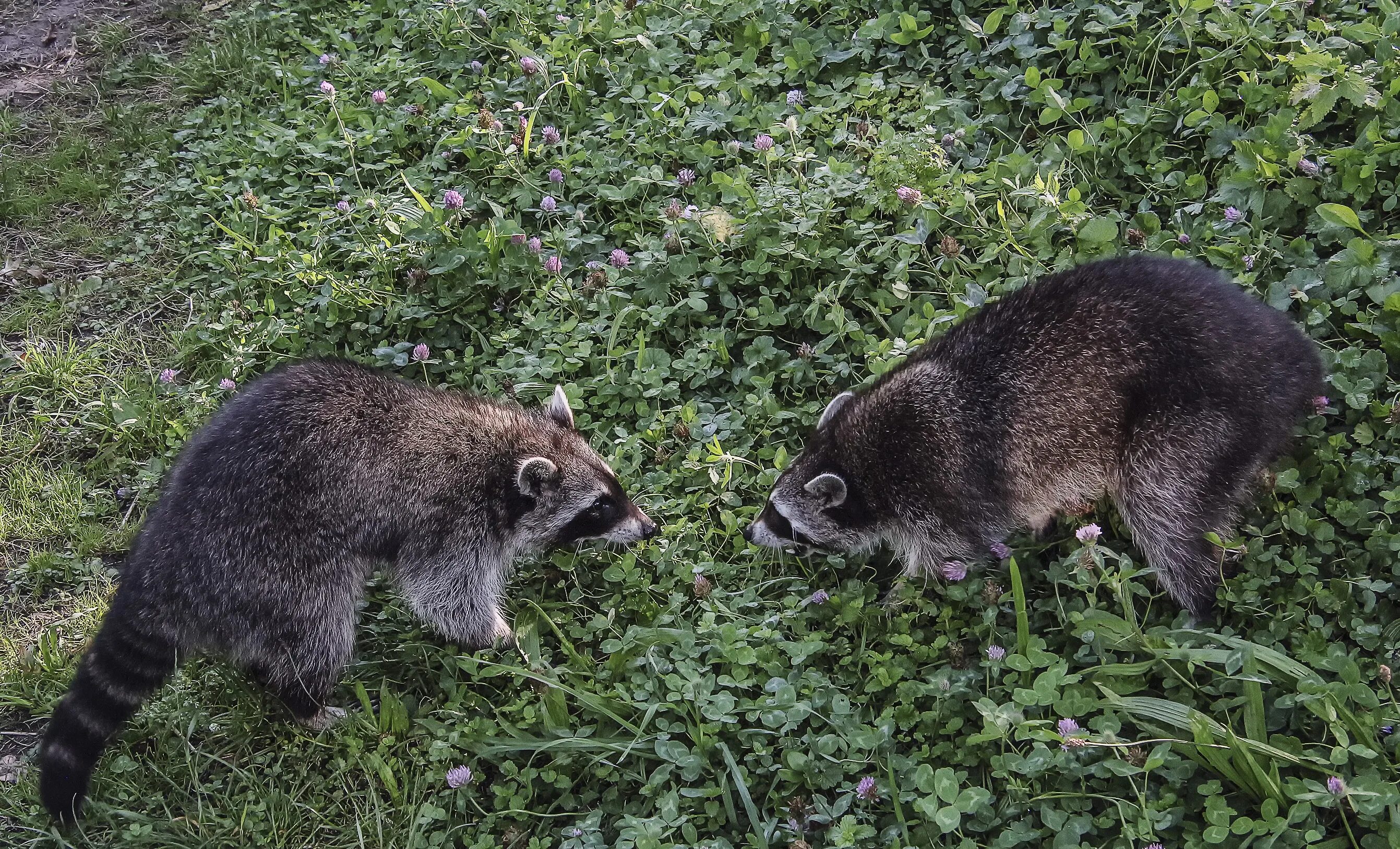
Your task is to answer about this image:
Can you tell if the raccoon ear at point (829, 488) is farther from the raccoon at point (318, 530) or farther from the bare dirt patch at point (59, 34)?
the bare dirt patch at point (59, 34)

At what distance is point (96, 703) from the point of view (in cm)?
388

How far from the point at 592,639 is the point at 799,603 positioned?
811 millimetres

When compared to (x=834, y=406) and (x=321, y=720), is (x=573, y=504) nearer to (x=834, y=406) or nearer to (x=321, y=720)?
(x=834, y=406)

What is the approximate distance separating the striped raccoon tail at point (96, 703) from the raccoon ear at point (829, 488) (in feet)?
7.96

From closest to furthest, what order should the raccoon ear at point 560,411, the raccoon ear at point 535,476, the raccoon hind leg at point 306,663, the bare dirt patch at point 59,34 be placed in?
the raccoon hind leg at point 306,663
the raccoon ear at point 535,476
the raccoon ear at point 560,411
the bare dirt patch at point 59,34

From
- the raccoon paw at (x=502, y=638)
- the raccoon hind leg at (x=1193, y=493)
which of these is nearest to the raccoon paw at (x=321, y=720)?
the raccoon paw at (x=502, y=638)

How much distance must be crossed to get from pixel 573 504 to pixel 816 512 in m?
0.99

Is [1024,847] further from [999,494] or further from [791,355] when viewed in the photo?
[791,355]

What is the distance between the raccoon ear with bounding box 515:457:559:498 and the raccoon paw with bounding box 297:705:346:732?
3.62 feet

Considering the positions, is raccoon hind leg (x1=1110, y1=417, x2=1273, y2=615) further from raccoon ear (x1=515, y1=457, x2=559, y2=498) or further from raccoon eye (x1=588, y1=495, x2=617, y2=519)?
raccoon ear (x1=515, y1=457, x2=559, y2=498)

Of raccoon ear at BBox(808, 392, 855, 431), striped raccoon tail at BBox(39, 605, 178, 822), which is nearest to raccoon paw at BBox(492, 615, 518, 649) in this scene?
striped raccoon tail at BBox(39, 605, 178, 822)

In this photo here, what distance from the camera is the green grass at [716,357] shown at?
3.54m

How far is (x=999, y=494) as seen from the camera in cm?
414

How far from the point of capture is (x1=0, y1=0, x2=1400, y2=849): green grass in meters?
3.54
